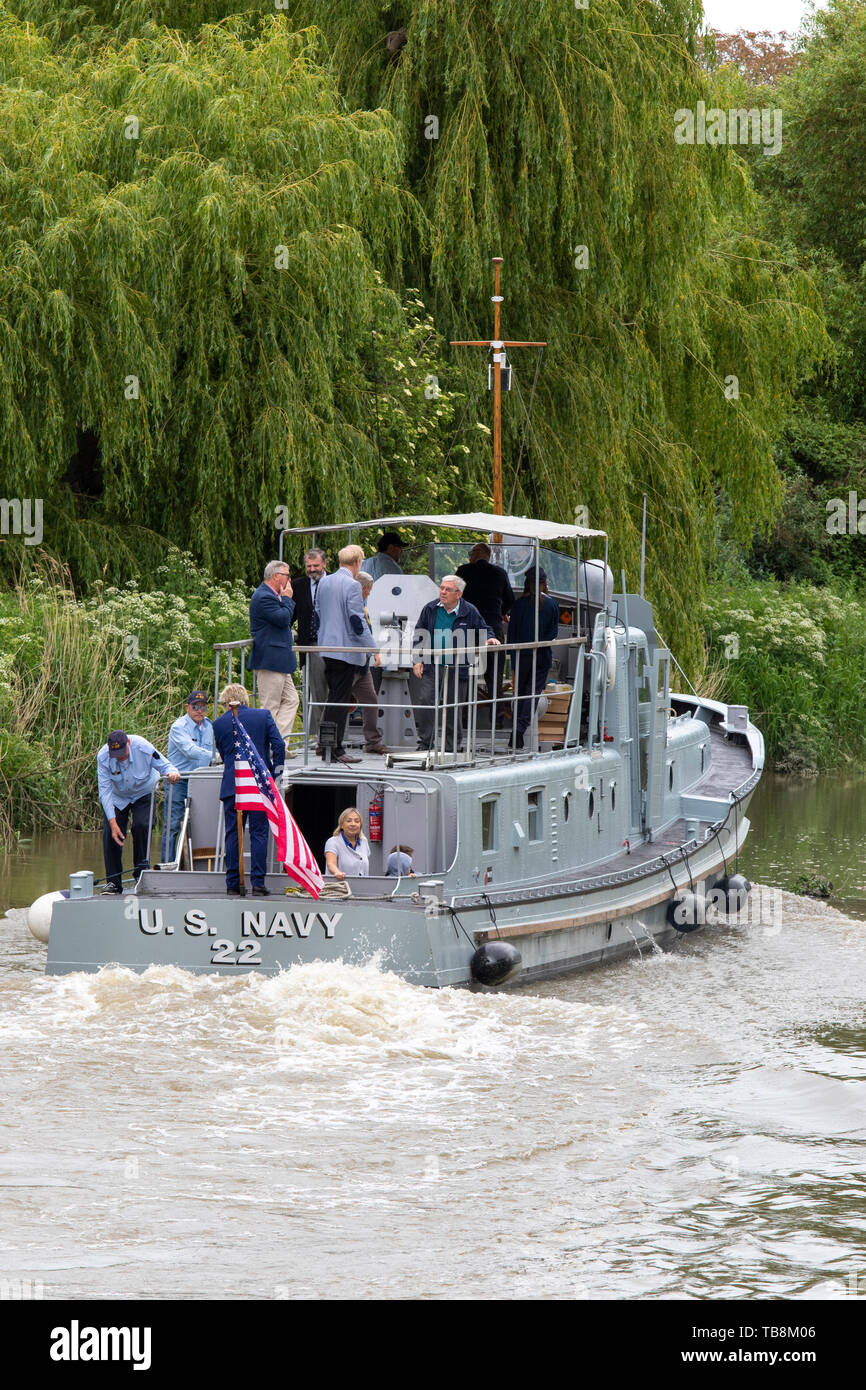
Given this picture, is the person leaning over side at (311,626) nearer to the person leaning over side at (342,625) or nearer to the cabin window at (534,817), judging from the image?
the person leaning over side at (342,625)

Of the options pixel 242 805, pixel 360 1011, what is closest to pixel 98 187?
pixel 242 805

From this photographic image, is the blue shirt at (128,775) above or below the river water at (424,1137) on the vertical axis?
above

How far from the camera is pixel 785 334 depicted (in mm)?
29266

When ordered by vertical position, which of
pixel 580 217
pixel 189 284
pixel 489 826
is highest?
pixel 580 217

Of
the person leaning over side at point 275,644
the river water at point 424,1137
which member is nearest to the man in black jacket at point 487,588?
the person leaning over side at point 275,644

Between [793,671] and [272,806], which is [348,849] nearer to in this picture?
[272,806]

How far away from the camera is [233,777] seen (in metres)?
13.4

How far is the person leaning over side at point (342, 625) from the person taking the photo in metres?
15.0

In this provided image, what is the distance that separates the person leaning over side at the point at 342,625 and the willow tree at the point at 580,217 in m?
11.0

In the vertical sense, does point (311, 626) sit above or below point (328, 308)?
below

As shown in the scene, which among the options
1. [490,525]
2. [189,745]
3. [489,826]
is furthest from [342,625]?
[189,745]

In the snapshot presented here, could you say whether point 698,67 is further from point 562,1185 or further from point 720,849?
point 562,1185

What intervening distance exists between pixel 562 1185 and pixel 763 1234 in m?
1.17

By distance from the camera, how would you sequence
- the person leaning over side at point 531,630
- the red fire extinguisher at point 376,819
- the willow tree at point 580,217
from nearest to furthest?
the red fire extinguisher at point 376,819, the person leaning over side at point 531,630, the willow tree at point 580,217
